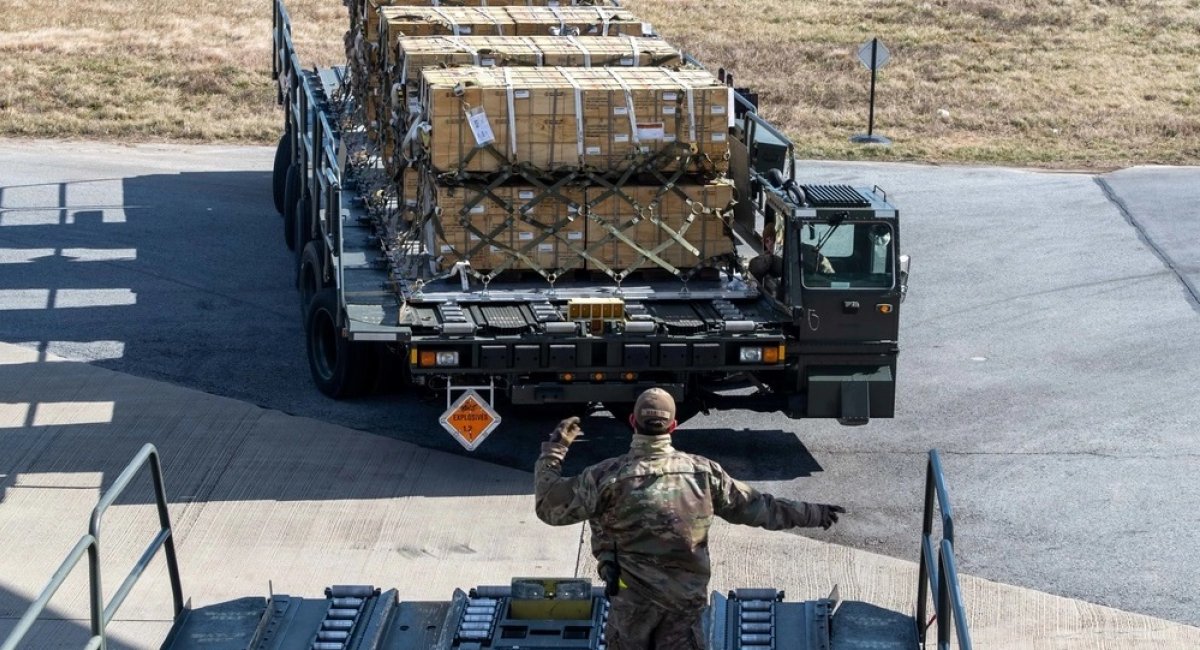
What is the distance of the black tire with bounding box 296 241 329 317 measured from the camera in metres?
13.7

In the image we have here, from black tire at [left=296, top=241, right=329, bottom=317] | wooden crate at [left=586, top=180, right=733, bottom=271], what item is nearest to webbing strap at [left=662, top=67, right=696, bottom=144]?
wooden crate at [left=586, top=180, right=733, bottom=271]

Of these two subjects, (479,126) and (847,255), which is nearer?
(847,255)

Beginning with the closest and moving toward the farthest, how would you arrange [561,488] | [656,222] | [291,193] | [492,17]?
[561,488] < [656,222] < [492,17] < [291,193]

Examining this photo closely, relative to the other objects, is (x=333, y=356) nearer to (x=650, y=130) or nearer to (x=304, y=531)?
(x=304, y=531)

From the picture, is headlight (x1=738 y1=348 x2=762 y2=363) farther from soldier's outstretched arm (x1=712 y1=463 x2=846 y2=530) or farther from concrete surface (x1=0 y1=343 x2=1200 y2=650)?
soldier's outstretched arm (x1=712 y1=463 x2=846 y2=530)

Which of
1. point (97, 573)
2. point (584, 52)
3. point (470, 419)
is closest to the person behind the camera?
point (97, 573)

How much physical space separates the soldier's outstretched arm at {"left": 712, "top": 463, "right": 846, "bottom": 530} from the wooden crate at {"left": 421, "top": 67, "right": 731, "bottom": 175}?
585cm

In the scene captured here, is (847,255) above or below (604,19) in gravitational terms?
below

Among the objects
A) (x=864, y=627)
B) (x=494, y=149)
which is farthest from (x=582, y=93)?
(x=864, y=627)

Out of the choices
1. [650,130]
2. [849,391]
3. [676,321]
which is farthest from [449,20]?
[849,391]

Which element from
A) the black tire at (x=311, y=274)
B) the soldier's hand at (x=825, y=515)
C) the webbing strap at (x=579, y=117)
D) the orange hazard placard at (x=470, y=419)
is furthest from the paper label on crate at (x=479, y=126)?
the soldier's hand at (x=825, y=515)

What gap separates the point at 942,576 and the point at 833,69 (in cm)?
2427

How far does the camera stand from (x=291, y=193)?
17.8 metres

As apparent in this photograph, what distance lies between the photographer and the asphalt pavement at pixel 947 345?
→ 11.3m
